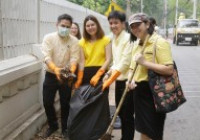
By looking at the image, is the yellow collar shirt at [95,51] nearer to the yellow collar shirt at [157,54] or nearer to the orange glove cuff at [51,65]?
the orange glove cuff at [51,65]

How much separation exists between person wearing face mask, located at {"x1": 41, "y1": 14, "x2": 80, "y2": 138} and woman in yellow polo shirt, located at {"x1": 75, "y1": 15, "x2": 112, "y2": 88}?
14 centimetres

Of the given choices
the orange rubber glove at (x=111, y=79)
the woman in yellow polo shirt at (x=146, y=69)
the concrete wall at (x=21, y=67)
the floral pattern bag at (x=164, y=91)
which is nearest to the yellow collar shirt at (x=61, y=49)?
the concrete wall at (x=21, y=67)

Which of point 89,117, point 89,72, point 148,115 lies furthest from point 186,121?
point 148,115

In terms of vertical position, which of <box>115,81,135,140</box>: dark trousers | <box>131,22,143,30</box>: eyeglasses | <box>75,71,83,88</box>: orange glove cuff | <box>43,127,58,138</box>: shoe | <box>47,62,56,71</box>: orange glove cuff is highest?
<box>131,22,143,30</box>: eyeglasses

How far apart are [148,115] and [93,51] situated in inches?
54.9

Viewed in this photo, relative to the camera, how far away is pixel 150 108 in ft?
12.0

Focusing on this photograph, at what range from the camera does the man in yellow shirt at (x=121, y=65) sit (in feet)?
14.0

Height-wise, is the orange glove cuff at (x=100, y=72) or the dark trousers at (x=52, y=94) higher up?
the orange glove cuff at (x=100, y=72)

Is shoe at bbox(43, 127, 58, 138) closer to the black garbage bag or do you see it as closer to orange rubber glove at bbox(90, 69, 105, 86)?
the black garbage bag

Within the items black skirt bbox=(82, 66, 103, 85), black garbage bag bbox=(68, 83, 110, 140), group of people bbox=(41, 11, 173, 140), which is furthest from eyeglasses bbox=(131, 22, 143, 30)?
black skirt bbox=(82, 66, 103, 85)

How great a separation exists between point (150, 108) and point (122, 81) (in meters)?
0.88

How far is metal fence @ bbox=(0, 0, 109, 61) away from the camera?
462cm

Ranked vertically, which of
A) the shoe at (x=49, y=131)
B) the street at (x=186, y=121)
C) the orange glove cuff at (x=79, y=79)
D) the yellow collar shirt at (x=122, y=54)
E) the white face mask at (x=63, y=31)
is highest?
the white face mask at (x=63, y=31)

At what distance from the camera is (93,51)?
4738mm
